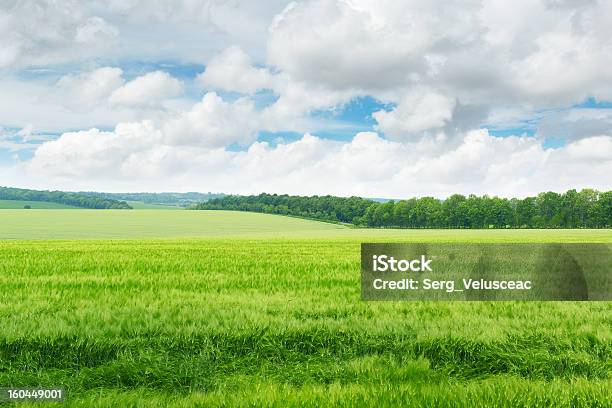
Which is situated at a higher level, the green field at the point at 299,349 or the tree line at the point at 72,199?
the tree line at the point at 72,199

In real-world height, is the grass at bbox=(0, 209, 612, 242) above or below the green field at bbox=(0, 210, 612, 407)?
below

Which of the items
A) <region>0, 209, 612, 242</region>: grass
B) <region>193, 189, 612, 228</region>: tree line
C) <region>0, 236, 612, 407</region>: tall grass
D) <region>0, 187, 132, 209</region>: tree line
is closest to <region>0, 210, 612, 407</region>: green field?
<region>0, 236, 612, 407</region>: tall grass

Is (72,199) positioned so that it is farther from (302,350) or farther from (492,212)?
(302,350)

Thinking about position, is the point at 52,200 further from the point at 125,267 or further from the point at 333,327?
the point at 333,327

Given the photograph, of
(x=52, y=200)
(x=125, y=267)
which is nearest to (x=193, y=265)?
(x=125, y=267)

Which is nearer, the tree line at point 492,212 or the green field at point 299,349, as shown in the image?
the green field at point 299,349

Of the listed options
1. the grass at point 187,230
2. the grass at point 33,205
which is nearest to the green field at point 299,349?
the grass at point 187,230

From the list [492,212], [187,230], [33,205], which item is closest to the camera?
[187,230]

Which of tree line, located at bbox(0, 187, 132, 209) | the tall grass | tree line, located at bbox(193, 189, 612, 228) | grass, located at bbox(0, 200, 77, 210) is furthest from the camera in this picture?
tree line, located at bbox(0, 187, 132, 209)

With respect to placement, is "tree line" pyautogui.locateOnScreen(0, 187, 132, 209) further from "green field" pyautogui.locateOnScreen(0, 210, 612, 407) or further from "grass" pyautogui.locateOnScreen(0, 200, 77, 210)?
"green field" pyautogui.locateOnScreen(0, 210, 612, 407)

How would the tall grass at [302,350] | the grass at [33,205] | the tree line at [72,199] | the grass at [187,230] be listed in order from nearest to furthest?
the tall grass at [302,350]
the grass at [187,230]
the grass at [33,205]
the tree line at [72,199]

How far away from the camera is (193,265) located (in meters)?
20.1

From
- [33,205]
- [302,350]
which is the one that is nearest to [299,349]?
[302,350]

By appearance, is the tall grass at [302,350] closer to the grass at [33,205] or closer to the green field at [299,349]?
the green field at [299,349]
